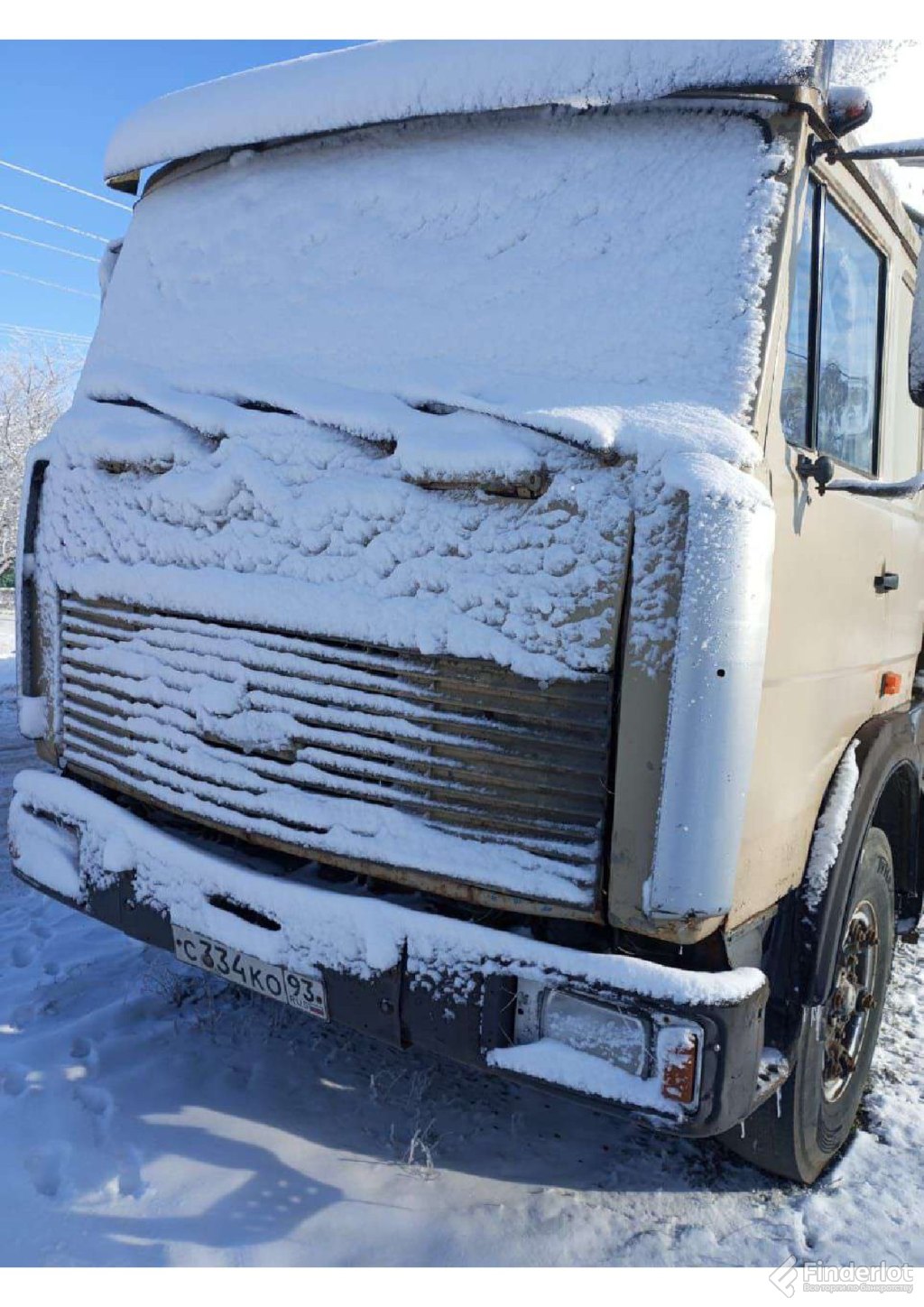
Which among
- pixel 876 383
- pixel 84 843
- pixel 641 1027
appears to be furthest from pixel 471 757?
pixel 876 383

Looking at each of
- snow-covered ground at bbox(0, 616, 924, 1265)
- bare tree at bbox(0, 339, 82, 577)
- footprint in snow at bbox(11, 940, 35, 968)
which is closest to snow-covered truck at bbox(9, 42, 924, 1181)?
snow-covered ground at bbox(0, 616, 924, 1265)

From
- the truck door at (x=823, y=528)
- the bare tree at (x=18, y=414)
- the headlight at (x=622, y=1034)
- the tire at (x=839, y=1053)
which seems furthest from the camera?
the bare tree at (x=18, y=414)

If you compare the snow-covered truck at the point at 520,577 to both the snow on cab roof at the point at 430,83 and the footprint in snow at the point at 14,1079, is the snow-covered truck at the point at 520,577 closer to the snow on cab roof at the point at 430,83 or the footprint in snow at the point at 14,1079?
the snow on cab roof at the point at 430,83

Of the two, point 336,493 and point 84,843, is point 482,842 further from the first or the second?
point 84,843

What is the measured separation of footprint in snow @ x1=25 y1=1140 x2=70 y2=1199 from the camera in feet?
7.58

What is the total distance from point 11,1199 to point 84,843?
88cm

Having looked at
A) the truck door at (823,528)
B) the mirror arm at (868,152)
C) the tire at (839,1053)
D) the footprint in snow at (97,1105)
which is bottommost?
the footprint in snow at (97,1105)

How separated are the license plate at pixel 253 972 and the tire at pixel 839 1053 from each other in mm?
1122

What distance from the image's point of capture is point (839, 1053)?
270 centimetres

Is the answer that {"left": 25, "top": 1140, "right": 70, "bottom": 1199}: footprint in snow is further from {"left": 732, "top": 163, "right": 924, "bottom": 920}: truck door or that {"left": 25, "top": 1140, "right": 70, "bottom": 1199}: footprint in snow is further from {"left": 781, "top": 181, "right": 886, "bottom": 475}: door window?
{"left": 781, "top": 181, "right": 886, "bottom": 475}: door window

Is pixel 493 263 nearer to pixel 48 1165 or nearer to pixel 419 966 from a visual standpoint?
pixel 419 966

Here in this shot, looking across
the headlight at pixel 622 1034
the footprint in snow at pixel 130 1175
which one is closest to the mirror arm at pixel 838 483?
the headlight at pixel 622 1034

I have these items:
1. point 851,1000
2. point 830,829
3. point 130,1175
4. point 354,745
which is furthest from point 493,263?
point 130,1175

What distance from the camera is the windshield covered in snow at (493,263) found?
2.19 metres
